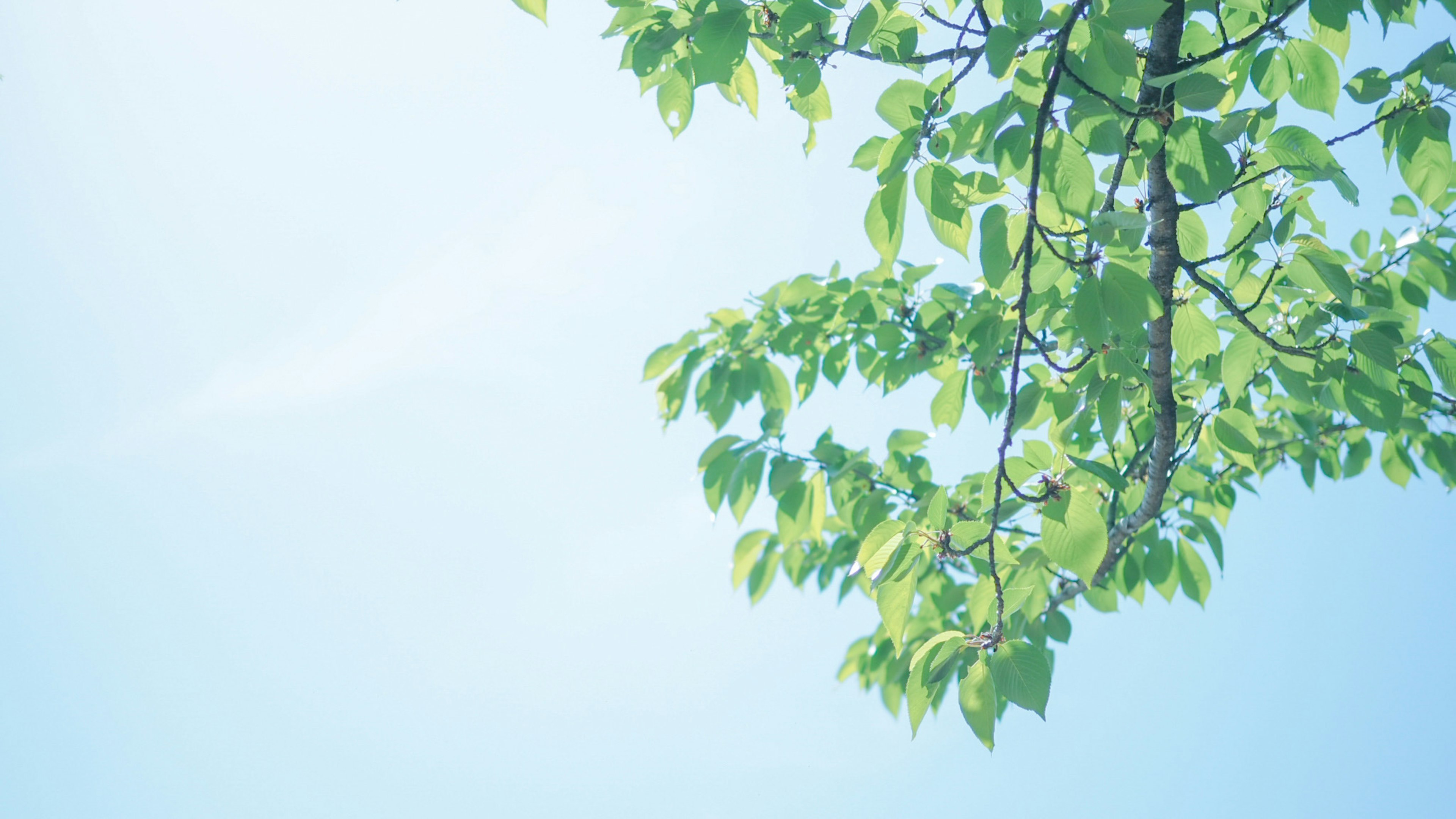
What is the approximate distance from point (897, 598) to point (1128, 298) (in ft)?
1.52

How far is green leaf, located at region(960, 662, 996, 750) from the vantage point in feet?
3.31

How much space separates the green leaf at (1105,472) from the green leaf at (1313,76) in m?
0.65

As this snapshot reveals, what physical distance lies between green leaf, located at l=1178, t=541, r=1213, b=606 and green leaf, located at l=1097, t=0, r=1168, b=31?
133cm

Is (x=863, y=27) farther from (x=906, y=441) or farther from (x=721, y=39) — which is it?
(x=906, y=441)

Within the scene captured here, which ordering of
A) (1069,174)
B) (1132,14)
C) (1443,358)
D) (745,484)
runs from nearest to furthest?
(1132,14), (1069,174), (1443,358), (745,484)

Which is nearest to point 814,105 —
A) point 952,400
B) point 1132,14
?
point 1132,14

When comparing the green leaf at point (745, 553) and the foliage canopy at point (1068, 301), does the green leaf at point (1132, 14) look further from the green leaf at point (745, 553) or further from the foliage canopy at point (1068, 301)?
the green leaf at point (745, 553)

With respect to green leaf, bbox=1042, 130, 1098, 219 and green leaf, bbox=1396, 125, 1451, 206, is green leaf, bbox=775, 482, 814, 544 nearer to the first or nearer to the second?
green leaf, bbox=1042, 130, 1098, 219

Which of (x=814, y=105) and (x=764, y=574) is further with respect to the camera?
(x=764, y=574)

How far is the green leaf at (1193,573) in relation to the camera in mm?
1944

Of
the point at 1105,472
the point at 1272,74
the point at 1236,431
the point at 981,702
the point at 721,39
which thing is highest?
the point at 1272,74

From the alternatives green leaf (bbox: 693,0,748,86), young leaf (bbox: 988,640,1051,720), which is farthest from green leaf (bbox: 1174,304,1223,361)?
green leaf (bbox: 693,0,748,86)

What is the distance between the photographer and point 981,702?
40.0 inches

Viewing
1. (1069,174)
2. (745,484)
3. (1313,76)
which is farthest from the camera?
(745,484)
